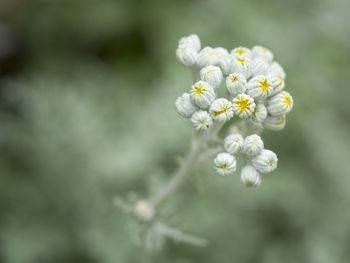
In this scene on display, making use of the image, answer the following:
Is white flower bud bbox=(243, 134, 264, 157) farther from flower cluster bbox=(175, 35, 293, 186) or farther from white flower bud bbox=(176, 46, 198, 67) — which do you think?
white flower bud bbox=(176, 46, 198, 67)

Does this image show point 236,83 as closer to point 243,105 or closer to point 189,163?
point 243,105

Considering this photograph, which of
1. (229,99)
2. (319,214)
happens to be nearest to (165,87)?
(319,214)

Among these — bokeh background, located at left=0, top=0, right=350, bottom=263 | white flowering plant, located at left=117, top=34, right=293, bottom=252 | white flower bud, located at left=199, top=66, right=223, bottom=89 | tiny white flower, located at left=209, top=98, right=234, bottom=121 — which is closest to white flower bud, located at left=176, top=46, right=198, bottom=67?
white flowering plant, located at left=117, top=34, right=293, bottom=252

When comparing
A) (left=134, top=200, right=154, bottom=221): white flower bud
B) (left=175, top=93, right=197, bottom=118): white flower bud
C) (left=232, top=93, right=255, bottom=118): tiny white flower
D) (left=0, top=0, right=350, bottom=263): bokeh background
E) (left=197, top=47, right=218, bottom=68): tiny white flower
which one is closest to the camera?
(left=232, top=93, right=255, bottom=118): tiny white flower

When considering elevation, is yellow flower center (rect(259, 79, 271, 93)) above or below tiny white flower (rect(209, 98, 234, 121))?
above

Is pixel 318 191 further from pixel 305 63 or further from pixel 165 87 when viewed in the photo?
pixel 165 87

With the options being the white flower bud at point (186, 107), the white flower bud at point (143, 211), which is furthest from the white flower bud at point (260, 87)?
the white flower bud at point (143, 211)

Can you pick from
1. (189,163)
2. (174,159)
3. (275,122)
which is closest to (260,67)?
(275,122)
